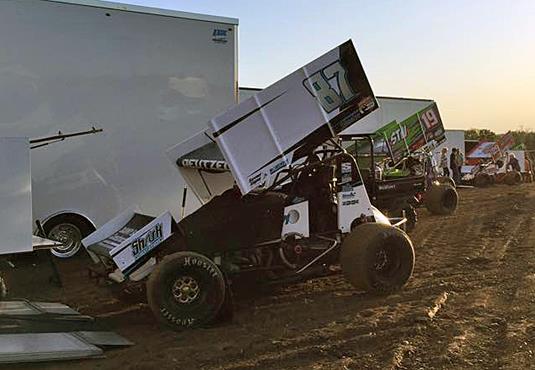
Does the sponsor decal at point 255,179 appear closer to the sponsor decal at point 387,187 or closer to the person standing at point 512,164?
the sponsor decal at point 387,187

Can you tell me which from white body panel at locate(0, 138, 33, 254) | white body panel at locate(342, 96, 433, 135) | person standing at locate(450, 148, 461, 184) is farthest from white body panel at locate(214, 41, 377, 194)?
person standing at locate(450, 148, 461, 184)

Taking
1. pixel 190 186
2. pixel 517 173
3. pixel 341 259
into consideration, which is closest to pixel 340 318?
pixel 341 259

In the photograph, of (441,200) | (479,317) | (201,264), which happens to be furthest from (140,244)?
(441,200)

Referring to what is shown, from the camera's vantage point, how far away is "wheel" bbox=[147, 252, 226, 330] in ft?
18.9

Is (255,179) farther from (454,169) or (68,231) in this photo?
→ (454,169)

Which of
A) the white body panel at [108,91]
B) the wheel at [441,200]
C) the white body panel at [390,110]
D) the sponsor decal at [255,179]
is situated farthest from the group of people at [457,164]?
the sponsor decal at [255,179]

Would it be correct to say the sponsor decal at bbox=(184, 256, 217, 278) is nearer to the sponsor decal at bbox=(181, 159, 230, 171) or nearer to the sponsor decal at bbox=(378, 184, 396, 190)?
the sponsor decal at bbox=(181, 159, 230, 171)

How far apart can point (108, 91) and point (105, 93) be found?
6 cm

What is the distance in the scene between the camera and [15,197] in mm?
5699

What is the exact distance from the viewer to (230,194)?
23.0ft

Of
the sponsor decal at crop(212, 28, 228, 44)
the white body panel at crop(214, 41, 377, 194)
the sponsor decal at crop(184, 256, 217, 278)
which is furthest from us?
the sponsor decal at crop(212, 28, 228, 44)

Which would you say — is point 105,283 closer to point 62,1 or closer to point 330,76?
point 330,76

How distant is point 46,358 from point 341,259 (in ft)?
11.0

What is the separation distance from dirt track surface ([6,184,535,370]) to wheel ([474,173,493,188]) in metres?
18.4
